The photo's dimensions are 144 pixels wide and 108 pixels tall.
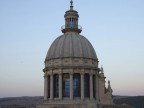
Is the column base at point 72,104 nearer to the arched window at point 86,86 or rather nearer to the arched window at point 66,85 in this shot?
the arched window at point 66,85

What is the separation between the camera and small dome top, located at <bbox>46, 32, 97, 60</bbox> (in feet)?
246

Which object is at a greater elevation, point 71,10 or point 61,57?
point 71,10

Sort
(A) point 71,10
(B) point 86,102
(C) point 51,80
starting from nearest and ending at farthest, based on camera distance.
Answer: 1. (B) point 86,102
2. (C) point 51,80
3. (A) point 71,10

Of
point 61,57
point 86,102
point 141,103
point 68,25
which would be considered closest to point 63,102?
point 86,102

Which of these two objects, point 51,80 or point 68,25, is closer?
point 51,80

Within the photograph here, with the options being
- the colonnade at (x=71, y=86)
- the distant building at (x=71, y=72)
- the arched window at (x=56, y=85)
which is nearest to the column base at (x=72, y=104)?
the distant building at (x=71, y=72)

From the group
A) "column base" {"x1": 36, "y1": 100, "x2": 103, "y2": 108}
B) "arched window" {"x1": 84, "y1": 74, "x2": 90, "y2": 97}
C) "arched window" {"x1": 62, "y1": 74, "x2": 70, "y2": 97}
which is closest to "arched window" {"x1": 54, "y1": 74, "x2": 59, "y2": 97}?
"arched window" {"x1": 62, "y1": 74, "x2": 70, "y2": 97}

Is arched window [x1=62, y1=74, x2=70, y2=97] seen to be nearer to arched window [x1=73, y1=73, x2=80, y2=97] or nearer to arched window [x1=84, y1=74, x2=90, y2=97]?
arched window [x1=73, y1=73, x2=80, y2=97]

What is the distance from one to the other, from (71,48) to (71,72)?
20.1 feet

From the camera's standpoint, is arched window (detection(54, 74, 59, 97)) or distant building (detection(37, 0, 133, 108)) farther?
arched window (detection(54, 74, 59, 97))

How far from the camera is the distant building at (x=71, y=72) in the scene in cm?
7294

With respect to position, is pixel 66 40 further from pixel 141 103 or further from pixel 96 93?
pixel 141 103

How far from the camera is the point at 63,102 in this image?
71375 mm

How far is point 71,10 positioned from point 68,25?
394cm
